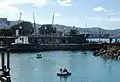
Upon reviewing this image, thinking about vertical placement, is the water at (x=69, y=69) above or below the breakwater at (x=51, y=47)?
below

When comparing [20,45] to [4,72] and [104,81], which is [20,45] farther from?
[4,72]

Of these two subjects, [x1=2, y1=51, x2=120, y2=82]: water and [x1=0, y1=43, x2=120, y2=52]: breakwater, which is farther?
[x1=0, y1=43, x2=120, y2=52]: breakwater

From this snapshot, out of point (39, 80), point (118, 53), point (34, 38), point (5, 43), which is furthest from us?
point (34, 38)

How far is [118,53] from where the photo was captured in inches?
4294

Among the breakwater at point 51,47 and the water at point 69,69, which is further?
the breakwater at point 51,47

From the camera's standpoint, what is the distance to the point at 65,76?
193ft

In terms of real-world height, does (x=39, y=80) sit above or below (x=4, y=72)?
below

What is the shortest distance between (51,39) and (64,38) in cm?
668

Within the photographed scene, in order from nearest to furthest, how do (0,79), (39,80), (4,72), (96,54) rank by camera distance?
(0,79), (4,72), (39,80), (96,54)

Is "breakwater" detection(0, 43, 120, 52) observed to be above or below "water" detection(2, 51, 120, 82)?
above

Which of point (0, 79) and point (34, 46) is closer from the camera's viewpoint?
point (0, 79)

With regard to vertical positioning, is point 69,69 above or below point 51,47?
below

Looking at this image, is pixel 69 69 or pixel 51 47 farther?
pixel 51 47

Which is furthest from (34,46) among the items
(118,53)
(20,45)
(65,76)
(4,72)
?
(4,72)
